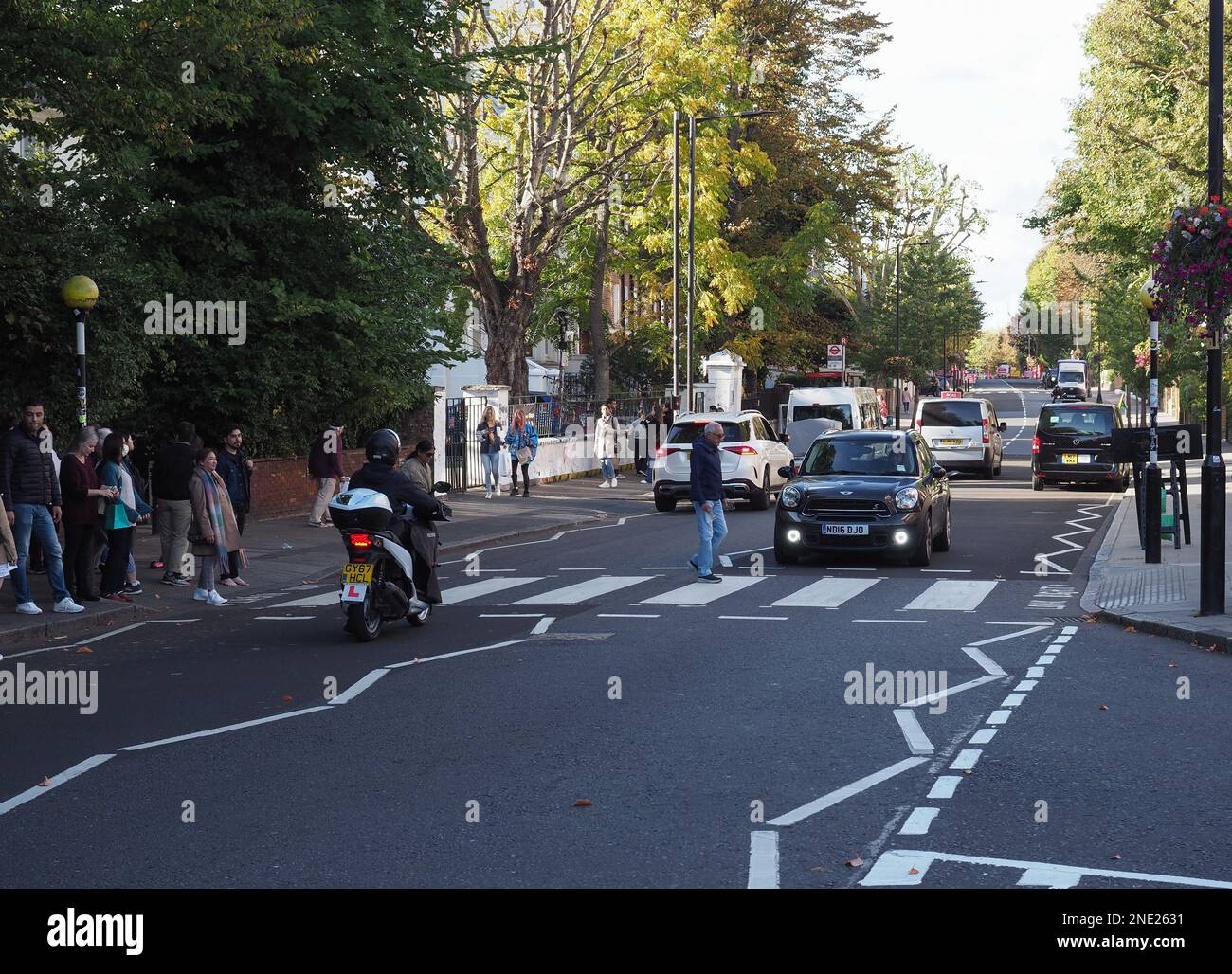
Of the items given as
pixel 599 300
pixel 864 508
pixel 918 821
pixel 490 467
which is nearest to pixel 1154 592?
pixel 864 508

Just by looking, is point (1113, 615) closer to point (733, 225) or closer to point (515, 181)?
point (515, 181)

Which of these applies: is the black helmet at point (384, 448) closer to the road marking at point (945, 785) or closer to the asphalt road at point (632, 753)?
the asphalt road at point (632, 753)

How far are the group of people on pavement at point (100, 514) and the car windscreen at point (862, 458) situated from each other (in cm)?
Answer: 741

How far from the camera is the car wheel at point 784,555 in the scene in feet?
60.6

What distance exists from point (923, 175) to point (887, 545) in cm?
8552

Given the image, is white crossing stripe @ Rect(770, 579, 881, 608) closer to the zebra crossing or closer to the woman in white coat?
the zebra crossing

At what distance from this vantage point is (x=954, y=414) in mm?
37750

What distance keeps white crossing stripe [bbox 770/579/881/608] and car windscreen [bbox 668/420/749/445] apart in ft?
37.2

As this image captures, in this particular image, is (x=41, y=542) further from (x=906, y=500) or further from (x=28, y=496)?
(x=906, y=500)

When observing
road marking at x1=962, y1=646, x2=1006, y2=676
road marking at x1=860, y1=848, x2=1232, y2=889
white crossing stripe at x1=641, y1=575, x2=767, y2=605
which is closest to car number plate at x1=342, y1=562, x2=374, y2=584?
white crossing stripe at x1=641, y1=575, x2=767, y2=605

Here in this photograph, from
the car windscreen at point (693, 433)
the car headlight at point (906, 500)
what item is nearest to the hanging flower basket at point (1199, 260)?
the car headlight at point (906, 500)

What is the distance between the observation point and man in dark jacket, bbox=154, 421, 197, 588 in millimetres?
16281

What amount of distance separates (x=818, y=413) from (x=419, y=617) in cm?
2630

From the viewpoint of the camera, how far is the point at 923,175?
99.1m
